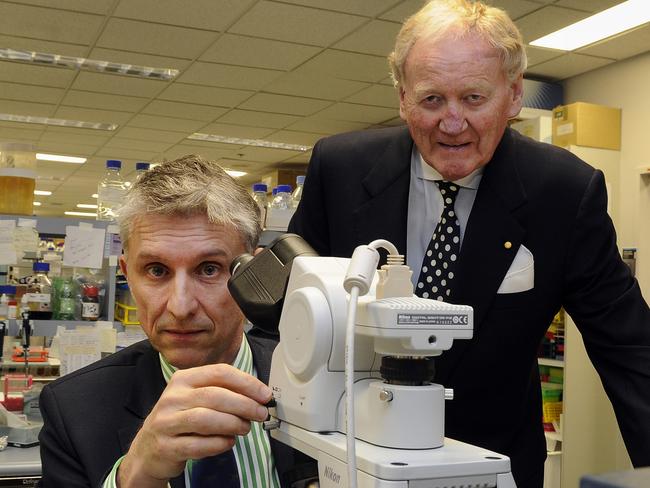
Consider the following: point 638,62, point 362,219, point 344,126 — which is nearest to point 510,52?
point 362,219

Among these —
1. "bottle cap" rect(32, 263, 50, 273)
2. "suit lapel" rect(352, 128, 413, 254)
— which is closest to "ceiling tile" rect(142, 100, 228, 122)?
"bottle cap" rect(32, 263, 50, 273)

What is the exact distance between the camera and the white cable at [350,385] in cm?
54

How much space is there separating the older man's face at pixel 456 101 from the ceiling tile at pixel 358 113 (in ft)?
15.9

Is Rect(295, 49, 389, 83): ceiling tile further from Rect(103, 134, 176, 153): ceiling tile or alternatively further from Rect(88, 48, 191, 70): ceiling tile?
Rect(103, 134, 176, 153): ceiling tile

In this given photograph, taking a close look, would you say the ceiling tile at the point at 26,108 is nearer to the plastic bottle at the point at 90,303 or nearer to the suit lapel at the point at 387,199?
the plastic bottle at the point at 90,303

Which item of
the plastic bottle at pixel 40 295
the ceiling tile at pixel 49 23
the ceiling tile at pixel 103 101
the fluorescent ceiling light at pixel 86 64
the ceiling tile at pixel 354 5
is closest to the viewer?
the plastic bottle at pixel 40 295

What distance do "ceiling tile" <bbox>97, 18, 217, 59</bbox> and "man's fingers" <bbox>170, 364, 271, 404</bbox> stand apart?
13.3ft

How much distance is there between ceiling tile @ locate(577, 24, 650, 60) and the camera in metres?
4.34

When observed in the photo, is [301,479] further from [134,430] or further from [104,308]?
[104,308]

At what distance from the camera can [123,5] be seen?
414 cm

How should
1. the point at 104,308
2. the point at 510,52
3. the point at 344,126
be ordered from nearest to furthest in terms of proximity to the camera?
the point at 510,52 → the point at 104,308 → the point at 344,126

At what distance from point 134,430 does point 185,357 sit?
0.14m

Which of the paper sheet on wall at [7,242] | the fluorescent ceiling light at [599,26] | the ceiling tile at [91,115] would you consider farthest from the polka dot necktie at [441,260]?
the ceiling tile at [91,115]

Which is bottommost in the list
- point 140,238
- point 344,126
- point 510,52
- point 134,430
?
point 134,430
